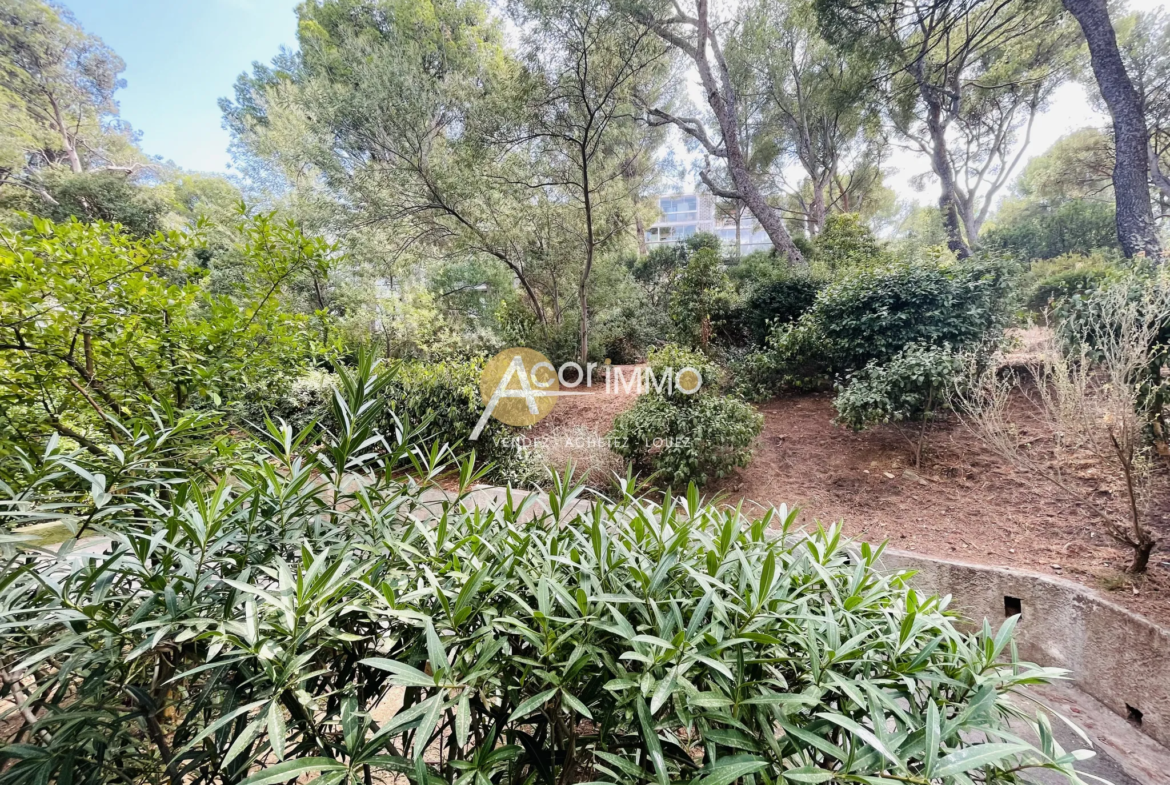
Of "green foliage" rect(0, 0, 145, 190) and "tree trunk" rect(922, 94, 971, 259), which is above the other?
"green foliage" rect(0, 0, 145, 190)

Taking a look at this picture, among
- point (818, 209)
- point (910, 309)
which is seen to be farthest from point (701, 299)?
point (818, 209)

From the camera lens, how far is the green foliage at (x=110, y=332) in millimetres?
1375

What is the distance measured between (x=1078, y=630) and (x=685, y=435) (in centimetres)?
231

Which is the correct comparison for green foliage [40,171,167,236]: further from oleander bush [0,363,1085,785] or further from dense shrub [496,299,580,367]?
oleander bush [0,363,1085,785]

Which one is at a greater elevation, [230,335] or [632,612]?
[230,335]

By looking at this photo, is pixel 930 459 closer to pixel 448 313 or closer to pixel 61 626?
pixel 61 626

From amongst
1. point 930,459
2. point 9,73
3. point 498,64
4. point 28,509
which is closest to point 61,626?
point 28,509

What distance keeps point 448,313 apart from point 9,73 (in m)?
13.4

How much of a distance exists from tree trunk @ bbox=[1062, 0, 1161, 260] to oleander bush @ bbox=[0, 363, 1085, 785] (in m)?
7.33

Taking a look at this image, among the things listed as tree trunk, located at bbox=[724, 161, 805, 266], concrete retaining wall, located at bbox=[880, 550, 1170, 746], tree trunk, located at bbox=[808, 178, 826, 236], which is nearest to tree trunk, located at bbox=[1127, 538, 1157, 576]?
concrete retaining wall, located at bbox=[880, 550, 1170, 746]

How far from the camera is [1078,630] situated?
1.93 m

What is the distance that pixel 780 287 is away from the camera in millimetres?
5773

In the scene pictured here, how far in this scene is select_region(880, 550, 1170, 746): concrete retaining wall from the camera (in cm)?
170

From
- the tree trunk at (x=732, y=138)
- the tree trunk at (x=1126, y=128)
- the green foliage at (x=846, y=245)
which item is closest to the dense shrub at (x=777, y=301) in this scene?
the green foliage at (x=846, y=245)
